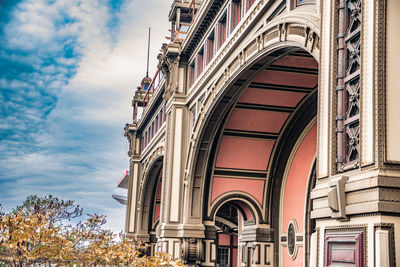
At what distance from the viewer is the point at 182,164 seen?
22.3 metres

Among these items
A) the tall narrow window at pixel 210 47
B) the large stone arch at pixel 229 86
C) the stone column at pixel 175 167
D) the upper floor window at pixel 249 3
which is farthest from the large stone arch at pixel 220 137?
the tall narrow window at pixel 210 47

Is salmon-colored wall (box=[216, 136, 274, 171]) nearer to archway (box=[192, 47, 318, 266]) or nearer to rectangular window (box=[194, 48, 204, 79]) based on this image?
archway (box=[192, 47, 318, 266])

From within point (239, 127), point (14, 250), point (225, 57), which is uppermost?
point (225, 57)

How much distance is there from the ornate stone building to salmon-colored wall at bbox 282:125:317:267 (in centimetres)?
6

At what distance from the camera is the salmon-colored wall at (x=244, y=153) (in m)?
20.8

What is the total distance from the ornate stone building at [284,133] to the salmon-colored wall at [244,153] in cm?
4

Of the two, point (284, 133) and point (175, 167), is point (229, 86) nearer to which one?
point (284, 133)

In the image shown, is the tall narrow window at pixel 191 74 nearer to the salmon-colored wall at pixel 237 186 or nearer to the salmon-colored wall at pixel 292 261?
the salmon-colored wall at pixel 237 186

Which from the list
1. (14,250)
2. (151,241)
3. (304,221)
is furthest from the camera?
(151,241)

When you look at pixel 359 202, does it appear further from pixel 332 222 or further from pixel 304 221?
pixel 304 221

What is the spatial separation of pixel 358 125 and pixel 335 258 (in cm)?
191

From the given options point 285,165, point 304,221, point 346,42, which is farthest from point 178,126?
point 346,42

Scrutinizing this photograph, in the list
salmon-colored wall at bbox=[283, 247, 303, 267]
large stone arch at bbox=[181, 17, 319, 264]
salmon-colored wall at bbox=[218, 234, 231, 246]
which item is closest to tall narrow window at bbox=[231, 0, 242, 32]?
large stone arch at bbox=[181, 17, 319, 264]

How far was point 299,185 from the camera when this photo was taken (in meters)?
20.2
